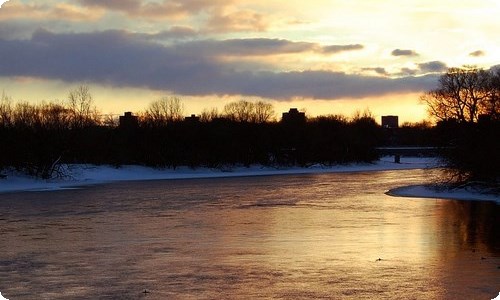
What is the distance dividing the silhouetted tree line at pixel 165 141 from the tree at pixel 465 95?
111 ft

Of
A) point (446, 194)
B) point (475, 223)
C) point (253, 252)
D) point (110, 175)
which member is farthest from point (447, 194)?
point (110, 175)

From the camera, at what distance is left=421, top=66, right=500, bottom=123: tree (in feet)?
162

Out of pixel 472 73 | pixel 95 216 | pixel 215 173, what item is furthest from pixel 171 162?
pixel 95 216

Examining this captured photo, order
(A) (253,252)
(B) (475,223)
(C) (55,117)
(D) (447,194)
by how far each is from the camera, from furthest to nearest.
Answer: (C) (55,117)
(D) (447,194)
(B) (475,223)
(A) (253,252)

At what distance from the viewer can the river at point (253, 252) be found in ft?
47.3

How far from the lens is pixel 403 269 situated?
16.6 m

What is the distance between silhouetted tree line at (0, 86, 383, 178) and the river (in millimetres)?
32002

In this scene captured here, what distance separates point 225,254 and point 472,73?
40.0 metres

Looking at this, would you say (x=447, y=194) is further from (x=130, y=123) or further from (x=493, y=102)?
(x=130, y=123)

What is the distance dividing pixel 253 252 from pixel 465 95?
36602 millimetres

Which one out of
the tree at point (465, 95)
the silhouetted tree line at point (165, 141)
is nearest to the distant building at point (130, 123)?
the silhouetted tree line at point (165, 141)

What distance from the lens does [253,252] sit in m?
19.5

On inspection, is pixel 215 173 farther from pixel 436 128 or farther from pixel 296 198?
pixel 296 198

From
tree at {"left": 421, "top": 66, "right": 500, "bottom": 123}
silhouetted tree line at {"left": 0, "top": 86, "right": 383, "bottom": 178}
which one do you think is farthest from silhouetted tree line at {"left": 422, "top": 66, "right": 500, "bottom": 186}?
silhouetted tree line at {"left": 0, "top": 86, "right": 383, "bottom": 178}
